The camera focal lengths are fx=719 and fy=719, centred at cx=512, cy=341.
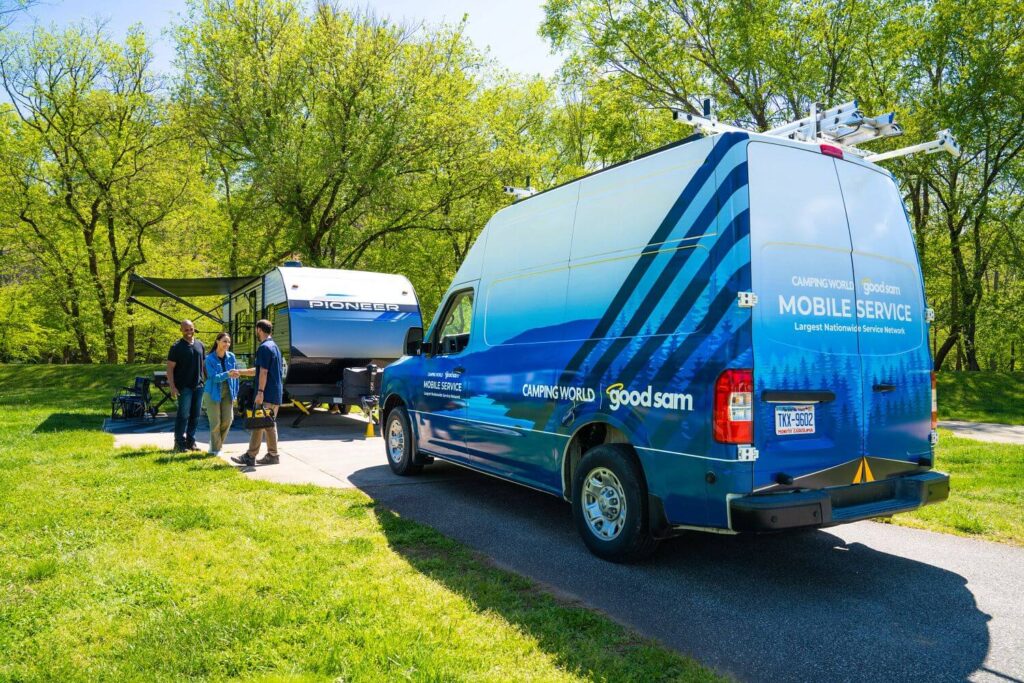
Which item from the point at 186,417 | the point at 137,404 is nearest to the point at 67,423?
the point at 137,404

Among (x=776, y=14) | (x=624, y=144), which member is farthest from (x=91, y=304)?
(x=776, y=14)

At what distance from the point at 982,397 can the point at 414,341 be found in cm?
1613

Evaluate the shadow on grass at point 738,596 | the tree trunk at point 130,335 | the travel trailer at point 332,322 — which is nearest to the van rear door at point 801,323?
the shadow on grass at point 738,596

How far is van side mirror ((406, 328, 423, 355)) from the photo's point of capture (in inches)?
314

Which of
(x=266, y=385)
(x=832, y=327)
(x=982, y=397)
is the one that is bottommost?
(x=982, y=397)

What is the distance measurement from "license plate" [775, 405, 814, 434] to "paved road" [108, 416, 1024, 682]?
106cm

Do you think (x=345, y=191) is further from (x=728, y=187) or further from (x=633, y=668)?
(x=633, y=668)

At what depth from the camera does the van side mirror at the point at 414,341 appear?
7.98 meters

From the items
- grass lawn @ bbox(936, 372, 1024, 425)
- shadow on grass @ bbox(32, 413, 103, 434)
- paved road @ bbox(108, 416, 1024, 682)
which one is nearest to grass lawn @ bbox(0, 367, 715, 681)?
paved road @ bbox(108, 416, 1024, 682)

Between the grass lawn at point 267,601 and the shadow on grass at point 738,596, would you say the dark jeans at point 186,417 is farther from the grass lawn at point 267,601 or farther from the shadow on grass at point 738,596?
the shadow on grass at point 738,596

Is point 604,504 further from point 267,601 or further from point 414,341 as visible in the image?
point 414,341

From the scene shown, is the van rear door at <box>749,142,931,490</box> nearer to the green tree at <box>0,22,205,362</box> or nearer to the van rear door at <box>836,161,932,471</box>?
the van rear door at <box>836,161,932,471</box>

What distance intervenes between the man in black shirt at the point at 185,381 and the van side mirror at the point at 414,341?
3693 millimetres

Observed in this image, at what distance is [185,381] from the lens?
1016 centimetres
